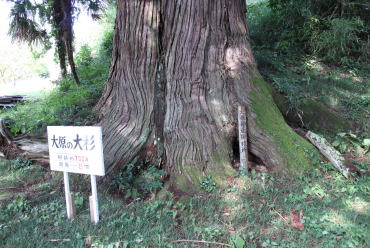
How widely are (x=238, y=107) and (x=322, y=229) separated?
6.63ft

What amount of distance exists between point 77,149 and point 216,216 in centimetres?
177

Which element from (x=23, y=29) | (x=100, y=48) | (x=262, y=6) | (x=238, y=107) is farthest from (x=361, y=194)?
(x=100, y=48)

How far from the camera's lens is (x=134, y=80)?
5.16 m

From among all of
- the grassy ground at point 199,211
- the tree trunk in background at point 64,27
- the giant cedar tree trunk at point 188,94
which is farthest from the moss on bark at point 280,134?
the tree trunk in background at point 64,27

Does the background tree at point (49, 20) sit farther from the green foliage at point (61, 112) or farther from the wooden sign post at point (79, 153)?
Result: the wooden sign post at point (79, 153)

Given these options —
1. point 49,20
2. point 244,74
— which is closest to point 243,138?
point 244,74

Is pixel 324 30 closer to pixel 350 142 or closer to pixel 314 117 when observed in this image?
pixel 314 117

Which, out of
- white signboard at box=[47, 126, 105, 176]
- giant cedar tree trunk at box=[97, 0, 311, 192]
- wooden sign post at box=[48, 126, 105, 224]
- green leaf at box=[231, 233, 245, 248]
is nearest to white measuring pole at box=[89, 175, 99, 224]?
wooden sign post at box=[48, 126, 105, 224]

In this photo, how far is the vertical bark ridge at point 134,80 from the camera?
4.86 m

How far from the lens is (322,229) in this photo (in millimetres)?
3283

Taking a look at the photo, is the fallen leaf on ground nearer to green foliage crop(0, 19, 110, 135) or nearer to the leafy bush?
green foliage crop(0, 19, 110, 135)

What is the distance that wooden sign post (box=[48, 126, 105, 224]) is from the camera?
347 cm

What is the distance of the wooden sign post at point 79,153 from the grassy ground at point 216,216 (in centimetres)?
32

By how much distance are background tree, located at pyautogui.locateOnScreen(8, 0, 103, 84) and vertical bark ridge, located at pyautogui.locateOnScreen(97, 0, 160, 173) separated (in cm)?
411
